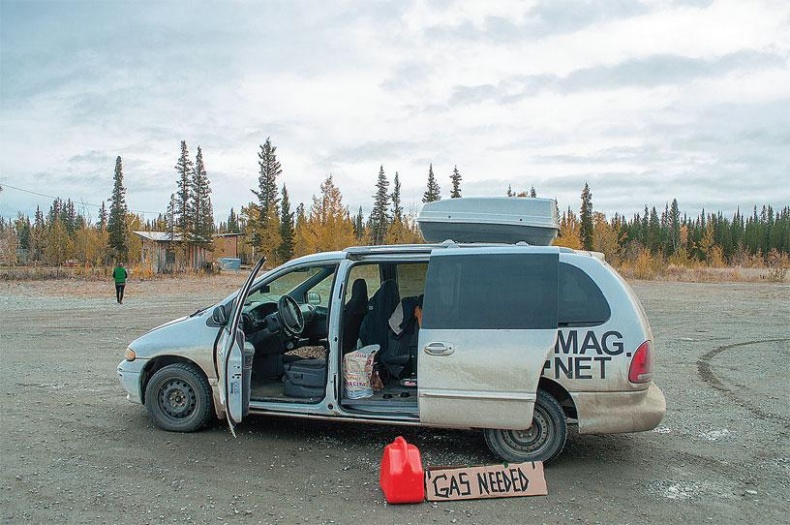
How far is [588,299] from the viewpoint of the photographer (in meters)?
5.32

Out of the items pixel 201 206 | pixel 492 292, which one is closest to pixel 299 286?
pixel 492 292

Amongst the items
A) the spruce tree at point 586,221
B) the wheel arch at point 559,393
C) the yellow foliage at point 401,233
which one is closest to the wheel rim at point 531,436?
the wheel arch at point 559,393

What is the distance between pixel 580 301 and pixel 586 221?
6723 cm

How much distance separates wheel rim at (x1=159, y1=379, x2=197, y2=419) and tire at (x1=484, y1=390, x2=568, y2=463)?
3071 mm

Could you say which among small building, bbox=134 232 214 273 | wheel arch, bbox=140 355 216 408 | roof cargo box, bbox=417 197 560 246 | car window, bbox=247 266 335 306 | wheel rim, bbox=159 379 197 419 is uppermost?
small building, bbox=134 232 214 273

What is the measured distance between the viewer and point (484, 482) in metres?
4.86

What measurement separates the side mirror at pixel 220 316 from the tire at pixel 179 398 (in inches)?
23.4

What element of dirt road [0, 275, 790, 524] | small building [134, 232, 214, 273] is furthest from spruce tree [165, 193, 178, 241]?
dirt road [0, 275, 790, 524]

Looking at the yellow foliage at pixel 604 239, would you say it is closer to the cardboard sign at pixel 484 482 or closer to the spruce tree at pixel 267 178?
the spruce tree at pixel 267 178

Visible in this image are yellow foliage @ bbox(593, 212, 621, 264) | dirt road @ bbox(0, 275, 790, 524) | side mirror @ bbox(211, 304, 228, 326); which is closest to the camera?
dirt road @ bbox(0, 275, 790, 524)

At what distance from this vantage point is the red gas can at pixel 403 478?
15.3ft

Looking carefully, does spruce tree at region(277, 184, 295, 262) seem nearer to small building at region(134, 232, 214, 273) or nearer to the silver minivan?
small building at region(134, 232, 214, 273)

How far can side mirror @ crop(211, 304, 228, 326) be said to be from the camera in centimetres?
615

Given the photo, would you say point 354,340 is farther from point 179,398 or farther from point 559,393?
point 559,393
